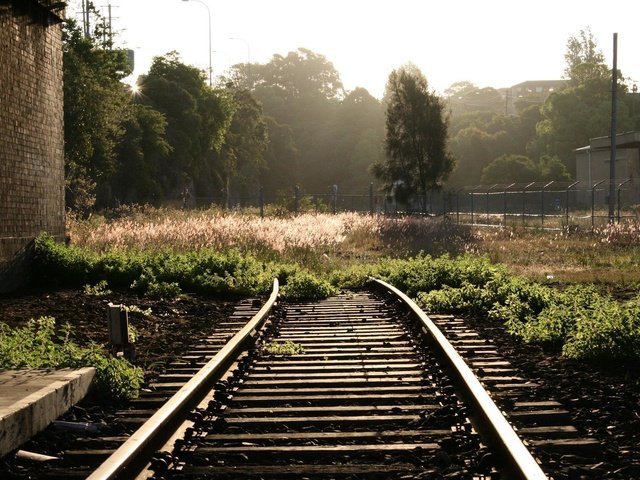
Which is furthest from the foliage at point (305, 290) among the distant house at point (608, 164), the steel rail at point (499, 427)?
the distant house at point (608, 164)

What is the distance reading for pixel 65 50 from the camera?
4472 cm

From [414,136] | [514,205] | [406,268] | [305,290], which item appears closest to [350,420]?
[305,290]

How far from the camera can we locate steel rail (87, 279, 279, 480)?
4.73 metres

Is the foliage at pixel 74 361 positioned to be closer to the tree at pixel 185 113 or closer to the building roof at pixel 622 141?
the building roof at pixel 622 141

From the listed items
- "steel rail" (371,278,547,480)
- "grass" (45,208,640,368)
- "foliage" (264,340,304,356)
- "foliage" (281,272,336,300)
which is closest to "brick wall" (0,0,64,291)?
"grass" (45,208,640,368)

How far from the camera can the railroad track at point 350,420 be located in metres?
5.02

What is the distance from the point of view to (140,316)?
12508 mm

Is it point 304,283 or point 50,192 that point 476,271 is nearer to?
point 304,283

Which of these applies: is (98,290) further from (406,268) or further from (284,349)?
(284,349)

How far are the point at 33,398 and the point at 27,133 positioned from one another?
10474mm

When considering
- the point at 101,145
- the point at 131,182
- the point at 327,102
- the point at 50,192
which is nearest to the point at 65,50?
the point at 101,145

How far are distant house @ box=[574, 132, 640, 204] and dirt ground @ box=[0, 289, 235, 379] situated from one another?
45493 millimetres

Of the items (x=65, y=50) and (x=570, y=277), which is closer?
(x=570, y=277)

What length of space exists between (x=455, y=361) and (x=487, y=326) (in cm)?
409
